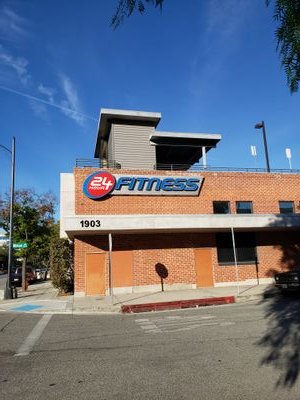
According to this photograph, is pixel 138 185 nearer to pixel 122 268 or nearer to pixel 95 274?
pixel 122 268

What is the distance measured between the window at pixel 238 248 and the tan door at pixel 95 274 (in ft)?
22.6

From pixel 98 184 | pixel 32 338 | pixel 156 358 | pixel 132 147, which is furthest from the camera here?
pixel 132 147

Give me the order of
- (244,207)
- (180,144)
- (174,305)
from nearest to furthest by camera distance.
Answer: (174,305), (244,207), (180,144)

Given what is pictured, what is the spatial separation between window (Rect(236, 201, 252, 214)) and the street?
11.1 meters

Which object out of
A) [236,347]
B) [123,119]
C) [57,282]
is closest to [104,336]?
[236,347]

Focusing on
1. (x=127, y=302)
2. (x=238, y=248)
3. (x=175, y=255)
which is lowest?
(x=127, y=302)

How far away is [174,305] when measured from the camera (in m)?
15.8

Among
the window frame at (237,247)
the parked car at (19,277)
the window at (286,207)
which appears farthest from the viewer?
the parked car at (19,277)

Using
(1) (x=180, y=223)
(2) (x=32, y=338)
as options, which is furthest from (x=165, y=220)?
(2) (x=32, y=338)

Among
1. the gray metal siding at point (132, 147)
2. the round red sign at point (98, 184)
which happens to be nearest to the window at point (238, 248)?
the gray metal siding at point (132, 147)

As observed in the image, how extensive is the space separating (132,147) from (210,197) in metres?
5.99

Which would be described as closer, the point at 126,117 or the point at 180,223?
the point at 180,223

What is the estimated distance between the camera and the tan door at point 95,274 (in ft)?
66.0

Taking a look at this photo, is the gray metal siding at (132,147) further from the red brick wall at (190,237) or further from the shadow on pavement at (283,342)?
the shadow on pavement at (283,342)
